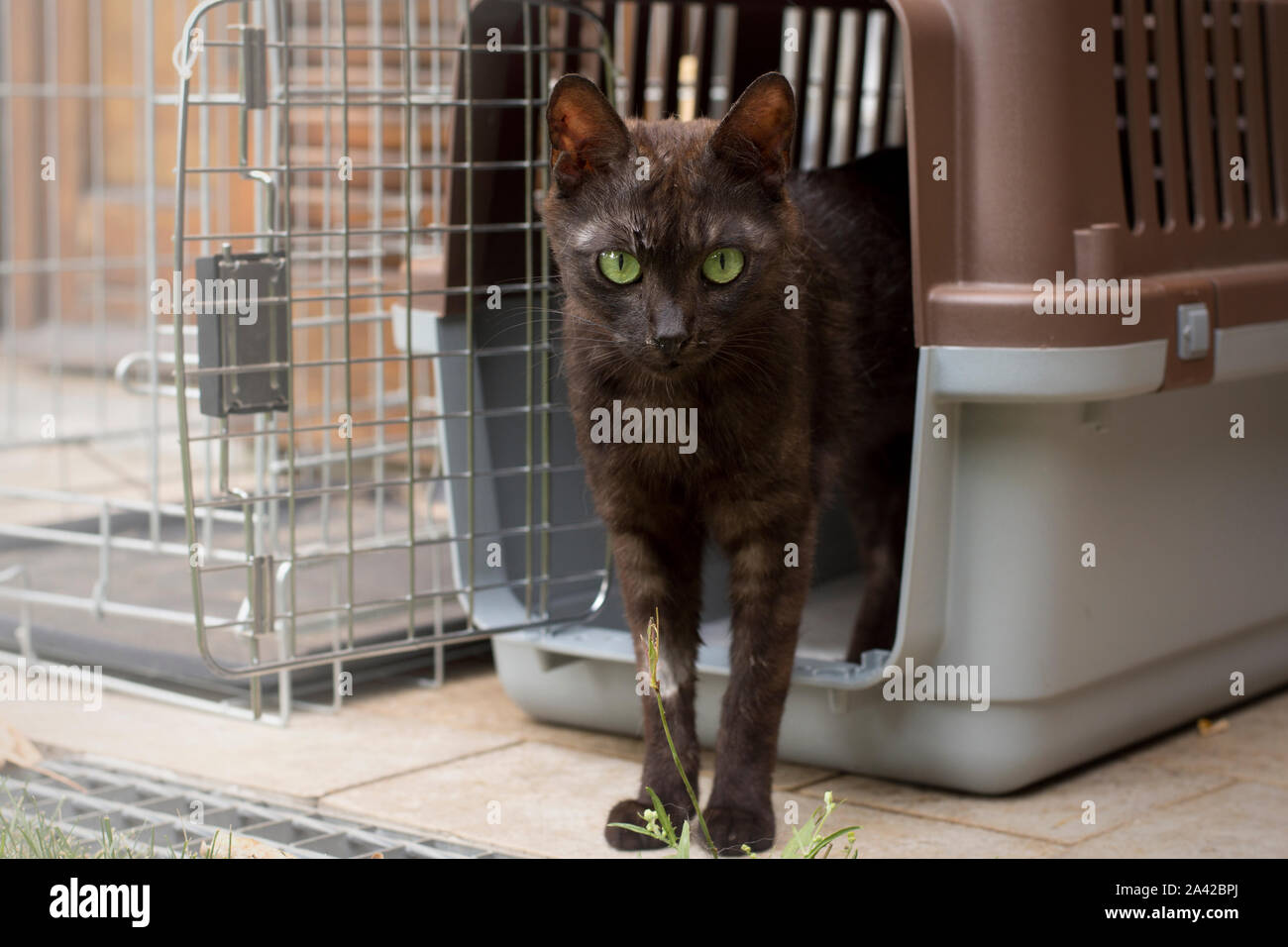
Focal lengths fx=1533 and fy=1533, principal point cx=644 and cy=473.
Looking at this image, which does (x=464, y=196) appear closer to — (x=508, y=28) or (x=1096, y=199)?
(x=508, y=28)

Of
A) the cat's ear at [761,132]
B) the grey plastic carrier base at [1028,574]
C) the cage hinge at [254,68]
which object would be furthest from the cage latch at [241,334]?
the cat's ear at [761,132]

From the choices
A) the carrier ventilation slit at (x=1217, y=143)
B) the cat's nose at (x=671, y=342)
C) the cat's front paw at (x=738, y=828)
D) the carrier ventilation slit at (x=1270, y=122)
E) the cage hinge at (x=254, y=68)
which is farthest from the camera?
the carrier ventilation slit at (x=1270, y=122)

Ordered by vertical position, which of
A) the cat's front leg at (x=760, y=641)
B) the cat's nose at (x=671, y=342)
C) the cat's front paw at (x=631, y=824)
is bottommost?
the cat's front paw at (x=631, y=824)

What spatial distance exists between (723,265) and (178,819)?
1.05 metres

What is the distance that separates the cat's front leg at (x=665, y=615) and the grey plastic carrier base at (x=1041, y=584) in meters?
0.19

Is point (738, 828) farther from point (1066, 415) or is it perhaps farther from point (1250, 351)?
point (1250, 351)

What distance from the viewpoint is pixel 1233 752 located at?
8.07 ft

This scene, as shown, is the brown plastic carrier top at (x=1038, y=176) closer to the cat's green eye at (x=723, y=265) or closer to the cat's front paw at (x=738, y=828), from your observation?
the cat's green eye at (x=723, y=265)

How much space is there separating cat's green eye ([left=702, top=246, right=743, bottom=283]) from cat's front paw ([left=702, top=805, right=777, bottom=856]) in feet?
2.29

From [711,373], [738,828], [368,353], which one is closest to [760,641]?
[738,828]

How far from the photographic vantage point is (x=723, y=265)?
6.28 ft

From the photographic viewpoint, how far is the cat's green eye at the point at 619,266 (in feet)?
6.22

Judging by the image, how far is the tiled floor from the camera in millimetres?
2092

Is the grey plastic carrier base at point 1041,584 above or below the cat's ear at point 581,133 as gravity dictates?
below
